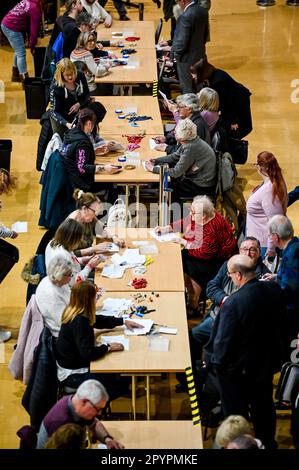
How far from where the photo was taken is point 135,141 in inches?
358

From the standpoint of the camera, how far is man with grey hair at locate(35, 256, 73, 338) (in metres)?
6.22

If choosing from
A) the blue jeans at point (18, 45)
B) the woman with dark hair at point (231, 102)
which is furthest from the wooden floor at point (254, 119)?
the woman with dark hair at point (231, 102)

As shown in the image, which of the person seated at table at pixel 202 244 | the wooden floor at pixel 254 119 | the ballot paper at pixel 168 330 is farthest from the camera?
the person seated at table at pixel 202 244

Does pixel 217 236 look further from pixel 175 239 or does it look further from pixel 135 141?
pixel 135 141

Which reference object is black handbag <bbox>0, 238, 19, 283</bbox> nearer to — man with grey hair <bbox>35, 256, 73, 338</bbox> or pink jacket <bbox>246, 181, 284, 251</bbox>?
man with grey hair <bbox>35, 256, 73, 338</bbox>

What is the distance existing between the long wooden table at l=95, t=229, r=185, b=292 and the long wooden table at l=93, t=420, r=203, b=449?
57.6 inches

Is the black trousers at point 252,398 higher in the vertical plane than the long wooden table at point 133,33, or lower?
higher

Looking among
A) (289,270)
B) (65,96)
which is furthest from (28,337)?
(65,96)

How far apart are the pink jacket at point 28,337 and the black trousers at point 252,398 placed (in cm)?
131

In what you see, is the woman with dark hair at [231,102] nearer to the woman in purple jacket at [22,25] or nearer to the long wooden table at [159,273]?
the long wooden table at [159,273]

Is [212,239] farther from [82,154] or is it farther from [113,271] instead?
[82,154]

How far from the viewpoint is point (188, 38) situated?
35.7 feet

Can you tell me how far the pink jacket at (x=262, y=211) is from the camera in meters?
7.53

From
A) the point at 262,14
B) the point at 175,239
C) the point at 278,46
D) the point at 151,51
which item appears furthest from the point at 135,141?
the point at 262,14
